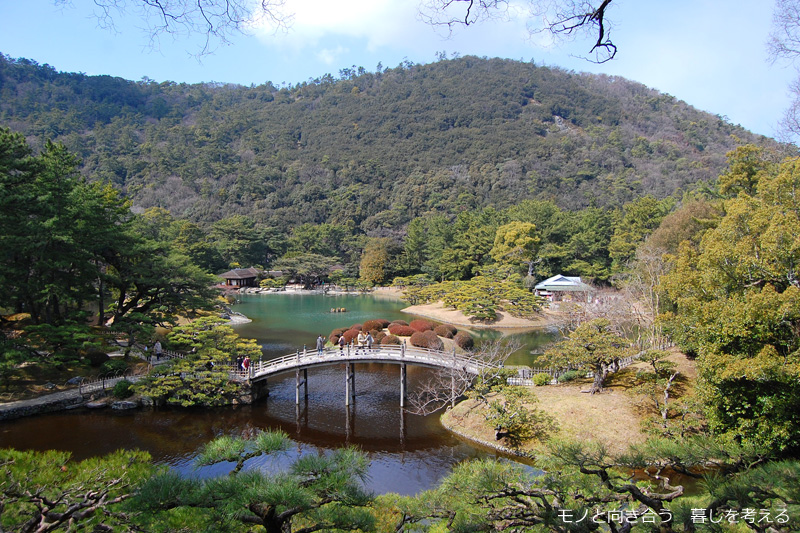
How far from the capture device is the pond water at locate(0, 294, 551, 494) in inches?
487

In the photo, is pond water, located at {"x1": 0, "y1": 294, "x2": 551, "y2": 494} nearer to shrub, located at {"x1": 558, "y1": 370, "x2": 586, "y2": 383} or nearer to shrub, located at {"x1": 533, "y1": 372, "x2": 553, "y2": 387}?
shrub, located at {"x1": 533, "y1": 372, "x2": 553, "y2": 387}

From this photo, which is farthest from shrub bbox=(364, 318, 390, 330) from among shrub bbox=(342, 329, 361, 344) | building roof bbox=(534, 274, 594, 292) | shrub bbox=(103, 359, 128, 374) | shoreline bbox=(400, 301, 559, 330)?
building roof bbox=(534, 274, 594, 292)

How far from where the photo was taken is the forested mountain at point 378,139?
78750 mm

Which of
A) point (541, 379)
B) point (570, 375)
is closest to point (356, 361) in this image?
point (541, 379)

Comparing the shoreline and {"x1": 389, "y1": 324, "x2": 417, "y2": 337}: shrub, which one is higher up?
{"x1": 389, "y1": 324, "x2": 417, "y2": 337}: shrub

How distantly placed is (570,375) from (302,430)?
381 inches

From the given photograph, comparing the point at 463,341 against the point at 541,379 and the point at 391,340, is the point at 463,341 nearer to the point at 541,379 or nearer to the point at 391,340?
the point at 391,340

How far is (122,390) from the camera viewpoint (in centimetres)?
1623

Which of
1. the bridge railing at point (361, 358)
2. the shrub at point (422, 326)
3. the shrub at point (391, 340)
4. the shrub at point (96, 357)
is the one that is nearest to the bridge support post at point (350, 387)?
the bridge railing at point (361, 358)

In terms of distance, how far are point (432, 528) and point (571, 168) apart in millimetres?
89326

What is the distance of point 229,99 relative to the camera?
151 m

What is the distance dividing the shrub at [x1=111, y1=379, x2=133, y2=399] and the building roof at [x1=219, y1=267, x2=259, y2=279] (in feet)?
117

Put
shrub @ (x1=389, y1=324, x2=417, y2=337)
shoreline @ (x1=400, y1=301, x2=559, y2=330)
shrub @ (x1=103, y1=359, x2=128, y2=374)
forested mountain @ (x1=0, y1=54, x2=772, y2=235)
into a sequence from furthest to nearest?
forested mountain @ (x1=0, y1=54, x2=772, y2=235), shoreline @ (x1=400, y1=301, x2=559, y2=330), shrub @ (x1=389, y1=324, x2=417, y2=337), shrub @ (x1=103, y1=359, x2=128, y2=374)

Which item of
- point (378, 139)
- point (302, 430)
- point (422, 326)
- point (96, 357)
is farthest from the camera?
point (378, 139)
